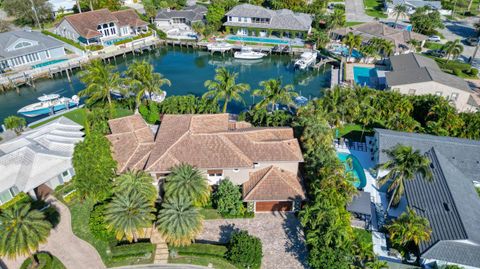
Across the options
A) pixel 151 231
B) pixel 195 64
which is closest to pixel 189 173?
pixel 151 231

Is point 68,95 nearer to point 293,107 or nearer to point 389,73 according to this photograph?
point 293,107

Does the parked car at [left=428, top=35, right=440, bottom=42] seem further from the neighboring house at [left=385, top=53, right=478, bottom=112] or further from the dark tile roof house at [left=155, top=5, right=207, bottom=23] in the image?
the dark tile roof house at [left=155, top=5, right=207, bottom=23]

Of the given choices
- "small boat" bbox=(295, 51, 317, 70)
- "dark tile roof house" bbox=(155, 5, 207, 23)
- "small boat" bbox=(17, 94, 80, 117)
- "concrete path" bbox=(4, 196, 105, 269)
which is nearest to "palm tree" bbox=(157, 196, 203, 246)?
"concrete path" bbox=(4, 196, 105, 269)

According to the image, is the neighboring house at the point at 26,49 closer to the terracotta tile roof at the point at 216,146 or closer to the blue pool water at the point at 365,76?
the terracotta tile roof at the point at 216,146

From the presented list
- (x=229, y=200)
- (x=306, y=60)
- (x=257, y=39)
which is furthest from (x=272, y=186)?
(x=257, y=39)

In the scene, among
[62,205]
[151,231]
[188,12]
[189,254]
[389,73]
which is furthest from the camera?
[188,12]
